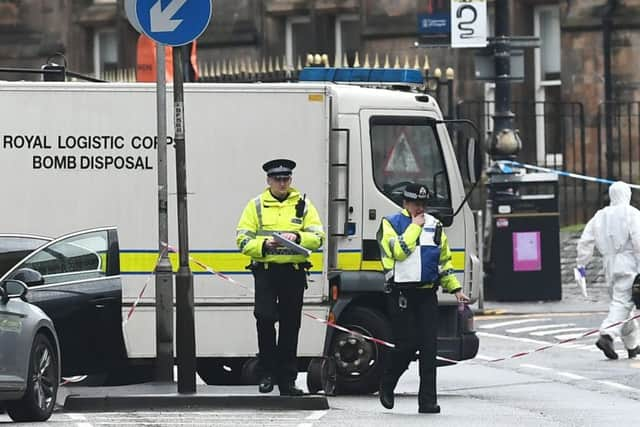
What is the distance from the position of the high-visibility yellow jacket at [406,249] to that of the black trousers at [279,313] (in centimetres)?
66

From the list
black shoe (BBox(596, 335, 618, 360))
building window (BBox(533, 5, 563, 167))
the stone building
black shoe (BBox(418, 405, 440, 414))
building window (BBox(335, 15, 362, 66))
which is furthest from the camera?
building window (BBox(335, 15, 362, 66))

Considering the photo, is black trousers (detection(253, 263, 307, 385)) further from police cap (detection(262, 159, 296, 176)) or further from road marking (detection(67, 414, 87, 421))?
road marking (detection(67, 414, 87, 421))

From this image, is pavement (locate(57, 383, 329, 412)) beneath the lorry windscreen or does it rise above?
beneath

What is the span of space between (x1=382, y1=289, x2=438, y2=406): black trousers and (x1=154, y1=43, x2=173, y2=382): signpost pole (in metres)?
1.81

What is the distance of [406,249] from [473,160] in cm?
Result: 210

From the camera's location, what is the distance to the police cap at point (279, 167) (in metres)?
14.2

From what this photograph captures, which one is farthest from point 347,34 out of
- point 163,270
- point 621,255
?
point 163,270

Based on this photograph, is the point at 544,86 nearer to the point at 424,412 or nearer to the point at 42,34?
the point at 42,34

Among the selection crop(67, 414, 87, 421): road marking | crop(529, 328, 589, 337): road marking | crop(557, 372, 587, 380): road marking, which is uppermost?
crop(67, 414, 87, 421): road marking

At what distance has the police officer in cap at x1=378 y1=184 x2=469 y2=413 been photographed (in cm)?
1405

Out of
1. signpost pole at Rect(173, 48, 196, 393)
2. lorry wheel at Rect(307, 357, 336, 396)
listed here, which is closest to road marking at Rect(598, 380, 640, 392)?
lorry wheel at Rect(307, 357, 336, 396)

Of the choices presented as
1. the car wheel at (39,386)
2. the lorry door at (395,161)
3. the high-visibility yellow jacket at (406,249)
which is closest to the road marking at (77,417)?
the car wheel at (39,386)

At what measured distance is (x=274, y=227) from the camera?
14.3 meters

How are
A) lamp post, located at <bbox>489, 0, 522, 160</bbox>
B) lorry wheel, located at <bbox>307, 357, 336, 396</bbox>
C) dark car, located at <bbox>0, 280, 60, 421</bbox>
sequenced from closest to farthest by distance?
dark car, located at <bbox>0, 280, 60, 421</bbox>
lorry wheel, located at <bbox>307, 357, 336, 396</bbox>
lamp post, located at <bbox>489, 0, 522, 160</bbox>
